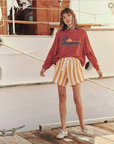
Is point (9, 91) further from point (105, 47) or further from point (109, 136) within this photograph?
point (105, 47)

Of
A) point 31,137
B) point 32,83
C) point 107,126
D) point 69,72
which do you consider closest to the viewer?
point 69,72

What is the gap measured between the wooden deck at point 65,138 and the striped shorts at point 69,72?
19.9 inches

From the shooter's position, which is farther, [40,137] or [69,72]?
[40,137]

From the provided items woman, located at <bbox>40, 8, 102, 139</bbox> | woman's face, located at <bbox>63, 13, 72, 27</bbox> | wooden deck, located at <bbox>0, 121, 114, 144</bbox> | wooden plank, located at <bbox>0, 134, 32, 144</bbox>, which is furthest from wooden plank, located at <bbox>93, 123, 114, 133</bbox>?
woman's face, located at <bbox>63, 13, 72, 27</bbox>

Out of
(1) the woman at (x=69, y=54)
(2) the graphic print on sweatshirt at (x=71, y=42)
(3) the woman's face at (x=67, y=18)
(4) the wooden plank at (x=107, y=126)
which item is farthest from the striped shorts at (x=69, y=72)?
(4) the wooden plank at (x=107, y=126)

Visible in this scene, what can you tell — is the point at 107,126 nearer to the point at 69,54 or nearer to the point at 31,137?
the point at 31,137

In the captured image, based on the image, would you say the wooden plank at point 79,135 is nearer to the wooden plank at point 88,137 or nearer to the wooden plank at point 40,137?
the wooden plank at point 88,137

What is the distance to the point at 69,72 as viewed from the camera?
1.94 meters

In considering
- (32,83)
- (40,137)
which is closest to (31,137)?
(40,137)

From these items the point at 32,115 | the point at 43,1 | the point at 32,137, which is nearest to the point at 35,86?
the point at 32,115

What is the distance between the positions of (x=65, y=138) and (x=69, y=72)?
612 mm

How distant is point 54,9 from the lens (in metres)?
3.18

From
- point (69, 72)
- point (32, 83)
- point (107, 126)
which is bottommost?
point (107, 126)

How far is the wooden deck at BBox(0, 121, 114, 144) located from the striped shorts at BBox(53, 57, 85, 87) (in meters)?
0.51
